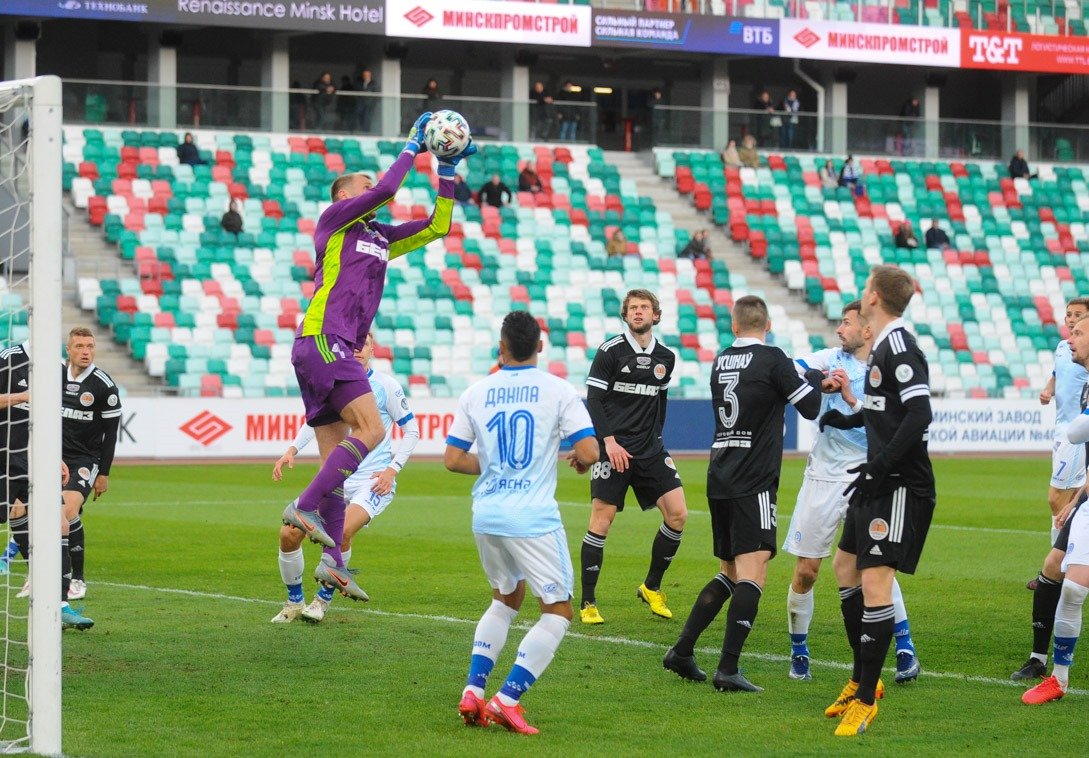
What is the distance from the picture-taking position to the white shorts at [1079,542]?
26.9ft

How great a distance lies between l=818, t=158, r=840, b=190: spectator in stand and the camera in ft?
124

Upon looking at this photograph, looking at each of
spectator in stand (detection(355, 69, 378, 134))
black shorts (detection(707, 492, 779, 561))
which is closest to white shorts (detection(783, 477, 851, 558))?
black shorts (detection(707, 492, 779, 561))

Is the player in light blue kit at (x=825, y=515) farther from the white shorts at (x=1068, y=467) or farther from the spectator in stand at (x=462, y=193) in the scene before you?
the spectator in stand at (x=462, y=193)

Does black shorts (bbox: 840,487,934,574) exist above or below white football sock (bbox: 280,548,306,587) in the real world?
above

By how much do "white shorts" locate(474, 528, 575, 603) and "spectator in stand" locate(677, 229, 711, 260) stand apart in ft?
89.0

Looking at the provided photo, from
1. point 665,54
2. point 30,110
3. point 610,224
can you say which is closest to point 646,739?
point 30,110

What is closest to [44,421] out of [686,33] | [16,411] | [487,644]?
[487,644]

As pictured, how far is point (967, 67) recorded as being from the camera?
131 ft

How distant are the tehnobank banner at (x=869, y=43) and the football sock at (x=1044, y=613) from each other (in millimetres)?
30186

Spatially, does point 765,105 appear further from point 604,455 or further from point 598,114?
point 604,455

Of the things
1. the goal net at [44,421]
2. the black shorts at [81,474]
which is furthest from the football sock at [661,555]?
the goal net at [44,421]

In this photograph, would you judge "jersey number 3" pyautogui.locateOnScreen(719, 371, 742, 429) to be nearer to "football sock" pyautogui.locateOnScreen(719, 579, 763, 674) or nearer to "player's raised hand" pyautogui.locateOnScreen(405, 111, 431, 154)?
"football sock" pyautogui.locateOnScreen(719, 579, 763, 674)

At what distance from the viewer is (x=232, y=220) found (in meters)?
30.9

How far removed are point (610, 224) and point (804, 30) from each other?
758 centimetres
